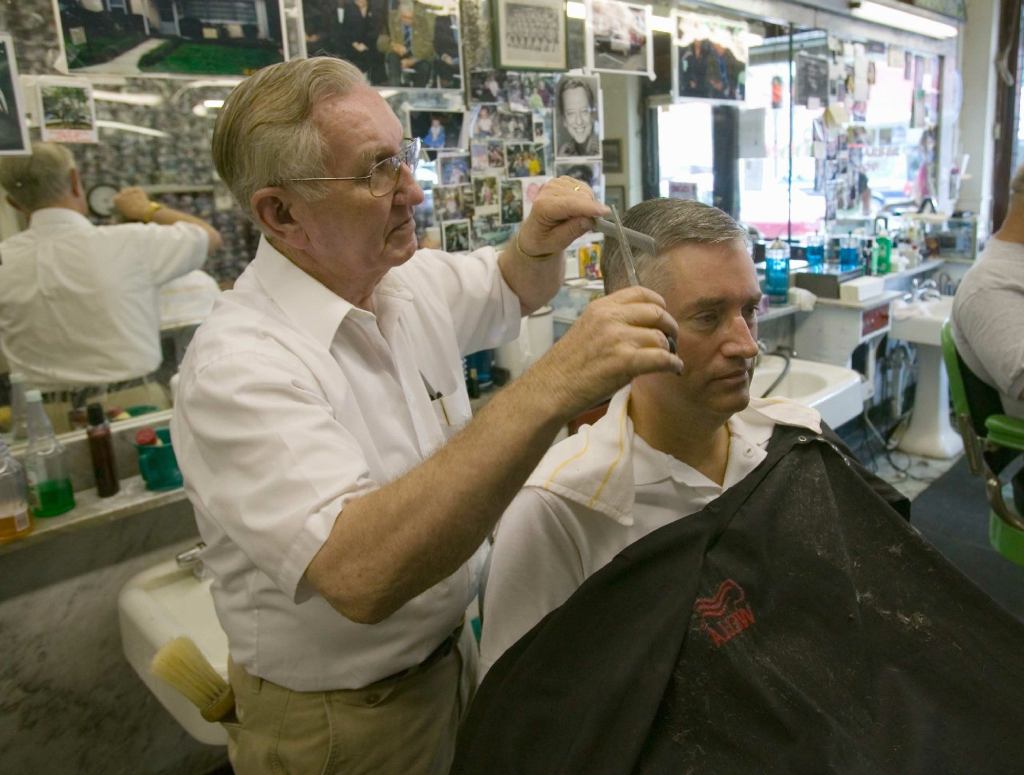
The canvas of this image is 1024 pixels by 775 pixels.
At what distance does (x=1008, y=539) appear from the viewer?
2281mm

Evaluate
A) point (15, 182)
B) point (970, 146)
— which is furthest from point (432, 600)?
point (970, 146)

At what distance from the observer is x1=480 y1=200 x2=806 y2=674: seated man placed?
120 centimetres

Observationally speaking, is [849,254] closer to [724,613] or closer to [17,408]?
[724,613]

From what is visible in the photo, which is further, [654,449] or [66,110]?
[66,110]

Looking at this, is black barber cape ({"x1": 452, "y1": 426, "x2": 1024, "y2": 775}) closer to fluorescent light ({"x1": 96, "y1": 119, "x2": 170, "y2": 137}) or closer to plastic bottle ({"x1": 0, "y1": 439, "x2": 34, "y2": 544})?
plastic bottle ({"x1": 0, "y1": 439, "x2": 34, "y2": 544})

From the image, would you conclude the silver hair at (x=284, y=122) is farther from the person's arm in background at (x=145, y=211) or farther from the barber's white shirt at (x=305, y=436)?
the person's arm in background at (x=145, y=211)

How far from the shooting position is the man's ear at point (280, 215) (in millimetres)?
1166

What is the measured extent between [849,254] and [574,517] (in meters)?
3.17

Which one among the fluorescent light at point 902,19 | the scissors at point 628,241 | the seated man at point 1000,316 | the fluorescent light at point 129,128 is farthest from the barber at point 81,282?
the fluorescent light at point 902,19

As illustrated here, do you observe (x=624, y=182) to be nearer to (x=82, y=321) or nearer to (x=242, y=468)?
(x=82, y=321)

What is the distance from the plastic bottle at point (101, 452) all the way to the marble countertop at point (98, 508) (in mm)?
A: 25

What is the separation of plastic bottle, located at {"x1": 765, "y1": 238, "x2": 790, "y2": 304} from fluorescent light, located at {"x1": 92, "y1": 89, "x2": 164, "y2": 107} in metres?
2.53

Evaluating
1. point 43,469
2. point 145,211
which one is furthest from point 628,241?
point 43,469

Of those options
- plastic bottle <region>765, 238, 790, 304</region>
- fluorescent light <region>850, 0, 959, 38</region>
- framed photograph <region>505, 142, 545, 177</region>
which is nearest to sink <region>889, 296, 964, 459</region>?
plastic bottle <region>765, 238, 790, 304</region>
